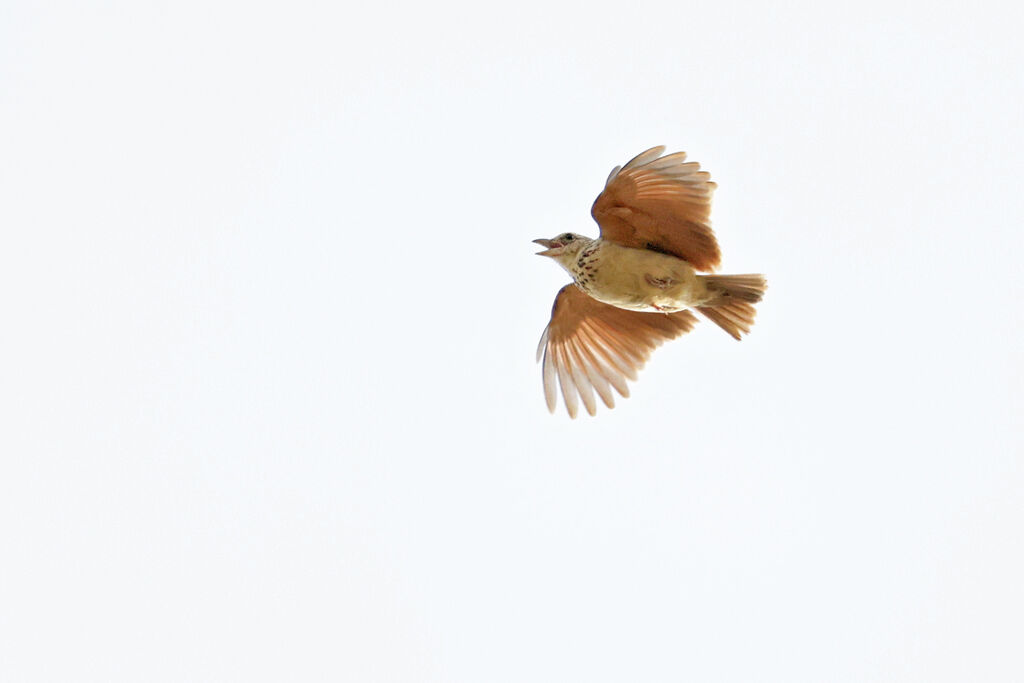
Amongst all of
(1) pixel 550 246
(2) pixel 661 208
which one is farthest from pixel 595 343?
(2) pixel 661 208

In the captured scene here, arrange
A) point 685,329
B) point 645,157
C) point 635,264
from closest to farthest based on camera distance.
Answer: point 645,157
point 635,264
point 685,329

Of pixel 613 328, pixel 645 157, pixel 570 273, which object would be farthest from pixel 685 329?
pixel 645 157

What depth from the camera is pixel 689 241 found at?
10969 mm

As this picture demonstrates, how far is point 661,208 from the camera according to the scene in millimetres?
10727

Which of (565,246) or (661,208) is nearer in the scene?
(661,208)

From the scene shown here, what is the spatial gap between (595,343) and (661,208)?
2.10 metres

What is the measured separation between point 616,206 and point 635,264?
1.84 feet

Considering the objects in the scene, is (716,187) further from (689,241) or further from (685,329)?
(685,329)

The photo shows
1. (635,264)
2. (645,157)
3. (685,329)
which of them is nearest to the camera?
(645,157)

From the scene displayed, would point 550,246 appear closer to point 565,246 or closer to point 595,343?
point 565,246

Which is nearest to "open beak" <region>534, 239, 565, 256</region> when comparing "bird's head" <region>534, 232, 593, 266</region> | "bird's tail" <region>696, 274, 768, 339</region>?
"bird's head" <region>534, 232, 593, 266</region>

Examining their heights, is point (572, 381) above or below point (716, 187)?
below

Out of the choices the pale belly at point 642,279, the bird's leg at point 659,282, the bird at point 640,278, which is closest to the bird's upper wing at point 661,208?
the bird at point 640,278

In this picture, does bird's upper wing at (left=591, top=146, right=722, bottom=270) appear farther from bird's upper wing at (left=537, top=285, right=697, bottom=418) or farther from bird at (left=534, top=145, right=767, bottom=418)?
bird's upper wing at (left=537, top=285, right=697, bottom=418)
